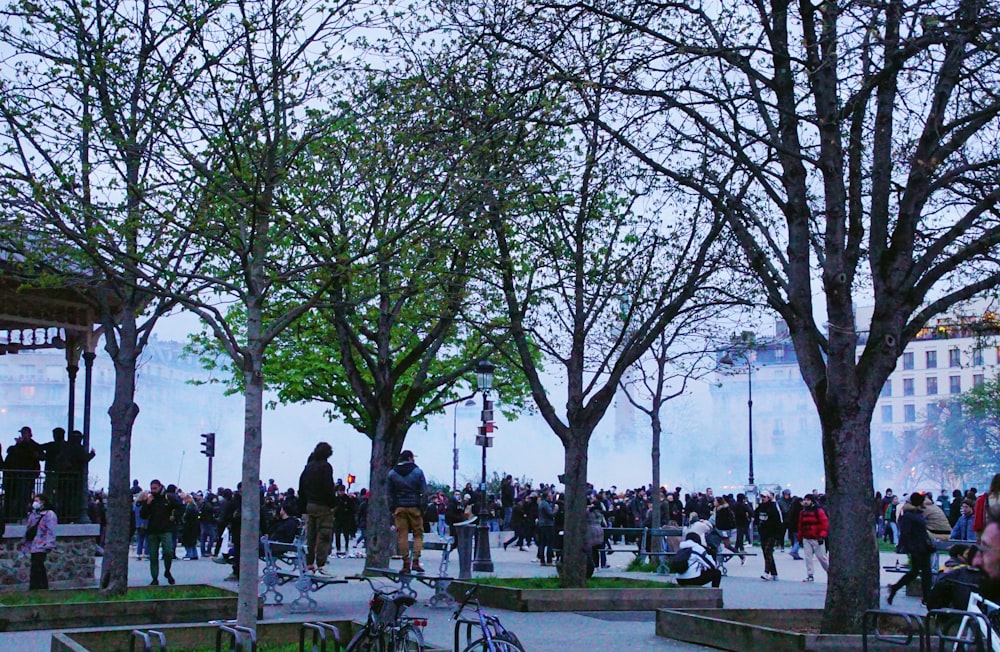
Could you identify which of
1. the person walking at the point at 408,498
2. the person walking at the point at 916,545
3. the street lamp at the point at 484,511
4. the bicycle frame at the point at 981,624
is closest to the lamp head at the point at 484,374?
the street lamp at the point at 484,511

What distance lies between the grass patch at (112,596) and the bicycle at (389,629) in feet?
19.3

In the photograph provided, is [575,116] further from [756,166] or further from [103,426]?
[103,426]

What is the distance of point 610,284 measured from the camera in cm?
1975

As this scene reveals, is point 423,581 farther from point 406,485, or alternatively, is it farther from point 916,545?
point 916,545

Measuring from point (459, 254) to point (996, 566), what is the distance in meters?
15.4

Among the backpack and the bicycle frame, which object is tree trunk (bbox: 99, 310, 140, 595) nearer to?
the backpack

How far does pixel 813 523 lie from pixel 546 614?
31.5 ft

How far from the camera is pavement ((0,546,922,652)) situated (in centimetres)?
1387

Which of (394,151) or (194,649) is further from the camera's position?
(394,151)

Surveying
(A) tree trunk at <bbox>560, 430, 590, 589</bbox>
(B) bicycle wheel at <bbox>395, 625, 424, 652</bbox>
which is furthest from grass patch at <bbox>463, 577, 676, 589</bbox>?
(B) bicycle wheel at <bbox>395, 625, 424, 652</bbox>

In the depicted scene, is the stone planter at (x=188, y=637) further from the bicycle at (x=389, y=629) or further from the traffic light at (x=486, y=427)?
the traffic light at (x=486, y=427)

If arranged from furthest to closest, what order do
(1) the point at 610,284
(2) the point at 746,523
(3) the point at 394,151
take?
(2) the point at 746,523, (1) the point at 610,284, (3) the point at 394,151

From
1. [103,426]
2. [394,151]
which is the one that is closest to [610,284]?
[394,151]

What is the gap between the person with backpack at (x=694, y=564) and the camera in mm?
18469
